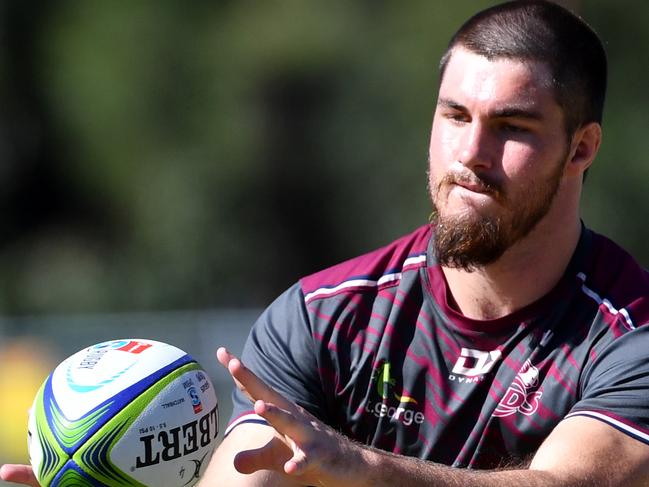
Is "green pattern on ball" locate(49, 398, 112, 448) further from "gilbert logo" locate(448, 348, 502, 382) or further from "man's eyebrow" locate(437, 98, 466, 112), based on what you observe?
"man's eyebrow" locate(437, 98, 466, 112)

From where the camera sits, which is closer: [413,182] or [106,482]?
[106,482]

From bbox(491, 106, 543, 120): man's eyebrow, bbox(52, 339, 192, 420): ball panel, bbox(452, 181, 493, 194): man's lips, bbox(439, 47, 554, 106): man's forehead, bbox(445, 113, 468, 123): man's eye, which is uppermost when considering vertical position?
bbox(439, 47, 554, 106): man's forehead

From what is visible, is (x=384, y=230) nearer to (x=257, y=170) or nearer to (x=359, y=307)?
(x=257, y=170)

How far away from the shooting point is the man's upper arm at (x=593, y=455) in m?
4.55

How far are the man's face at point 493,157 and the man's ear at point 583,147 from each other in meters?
0.11

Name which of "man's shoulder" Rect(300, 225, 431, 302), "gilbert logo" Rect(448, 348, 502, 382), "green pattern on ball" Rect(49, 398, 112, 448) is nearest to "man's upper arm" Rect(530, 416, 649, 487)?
"gilbert logo" Rect(448, 348, 502, 382)

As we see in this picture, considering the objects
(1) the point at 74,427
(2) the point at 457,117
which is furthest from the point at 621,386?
(1) the point at 74,427

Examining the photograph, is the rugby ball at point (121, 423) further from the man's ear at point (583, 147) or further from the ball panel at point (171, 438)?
the man's ear at point (583, 147)

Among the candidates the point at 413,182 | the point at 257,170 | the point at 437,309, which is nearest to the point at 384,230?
the point at 413,182

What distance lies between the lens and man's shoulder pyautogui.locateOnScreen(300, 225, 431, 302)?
5.36m

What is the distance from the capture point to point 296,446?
386 centimetres

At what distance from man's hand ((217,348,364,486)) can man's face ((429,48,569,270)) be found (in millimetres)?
1373

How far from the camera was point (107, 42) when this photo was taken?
25078 mm

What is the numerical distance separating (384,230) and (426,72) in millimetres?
3246
